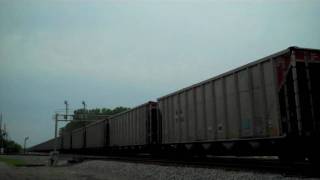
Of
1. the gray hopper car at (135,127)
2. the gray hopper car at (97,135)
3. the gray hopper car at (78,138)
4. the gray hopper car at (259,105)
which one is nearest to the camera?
the gray hopper car at (259,105)

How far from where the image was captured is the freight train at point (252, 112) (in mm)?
11773

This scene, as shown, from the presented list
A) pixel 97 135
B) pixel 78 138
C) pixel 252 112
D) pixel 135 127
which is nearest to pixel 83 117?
pixel 78 138

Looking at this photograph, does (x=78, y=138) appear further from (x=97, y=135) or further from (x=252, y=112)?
(x=252, y=112)

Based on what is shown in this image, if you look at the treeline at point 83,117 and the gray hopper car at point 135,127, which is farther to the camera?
the treeline at point 83,117

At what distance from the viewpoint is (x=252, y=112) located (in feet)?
44.3

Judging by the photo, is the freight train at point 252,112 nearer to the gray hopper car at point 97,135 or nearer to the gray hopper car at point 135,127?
the gray hopper car at point 135,127

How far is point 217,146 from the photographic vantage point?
1627 cm

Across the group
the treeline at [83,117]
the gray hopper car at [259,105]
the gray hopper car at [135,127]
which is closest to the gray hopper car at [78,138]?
the treeline at [83,117]

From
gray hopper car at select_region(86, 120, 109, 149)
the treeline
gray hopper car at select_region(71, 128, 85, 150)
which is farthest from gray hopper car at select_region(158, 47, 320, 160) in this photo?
gray hopper car at select_region(71, 128, 85, 150)

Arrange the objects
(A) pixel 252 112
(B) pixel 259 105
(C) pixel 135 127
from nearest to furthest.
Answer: (B) pixel 259 105 < (A) pixel 252 112 < (C) pixel 135 127

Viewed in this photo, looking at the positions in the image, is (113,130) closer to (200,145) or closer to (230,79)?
(200,145)

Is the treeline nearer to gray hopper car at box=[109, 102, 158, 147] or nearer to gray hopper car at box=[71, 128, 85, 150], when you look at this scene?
gray hopper car at box=[71, 128, 85, 150]

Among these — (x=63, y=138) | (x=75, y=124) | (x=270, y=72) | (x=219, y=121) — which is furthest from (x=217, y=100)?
(x=75, y=124)

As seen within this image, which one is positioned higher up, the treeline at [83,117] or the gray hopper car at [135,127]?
the treeline at [83,117]
